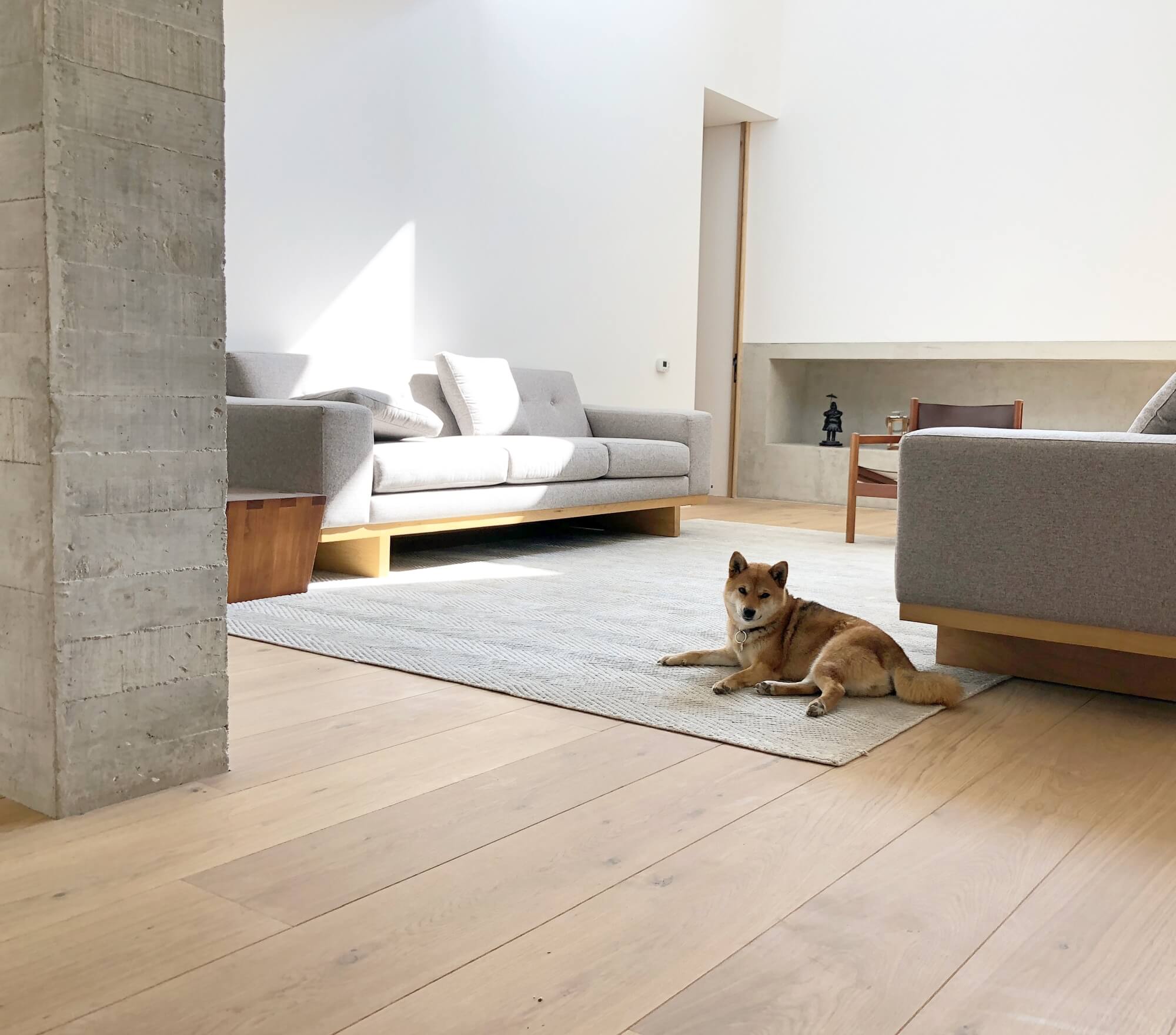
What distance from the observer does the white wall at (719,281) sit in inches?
314

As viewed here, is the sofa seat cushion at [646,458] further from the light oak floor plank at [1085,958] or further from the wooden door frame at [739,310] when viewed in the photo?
the light oak floor plank at [1085,958]

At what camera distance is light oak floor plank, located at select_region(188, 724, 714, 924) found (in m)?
1.45

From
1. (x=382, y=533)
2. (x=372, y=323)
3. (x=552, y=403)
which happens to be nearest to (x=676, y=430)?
(x=552, y=403)

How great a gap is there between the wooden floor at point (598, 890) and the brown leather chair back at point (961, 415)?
3354 millimetres

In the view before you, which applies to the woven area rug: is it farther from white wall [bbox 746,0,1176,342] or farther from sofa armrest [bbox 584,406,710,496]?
white wall [bbox 746,0,1176,342]

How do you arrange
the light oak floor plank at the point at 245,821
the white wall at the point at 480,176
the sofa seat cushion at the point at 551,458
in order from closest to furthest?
the light oak floor plank at the point at 245,821 → the sofa seat cushion at the point at 551,458 → the white wall at the point at 480,176

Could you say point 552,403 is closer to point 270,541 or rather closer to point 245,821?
point 270,541

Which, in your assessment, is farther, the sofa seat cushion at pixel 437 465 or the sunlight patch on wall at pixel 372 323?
the sunlight patch on wall at pixel 372 323

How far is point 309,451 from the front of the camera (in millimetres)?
3582

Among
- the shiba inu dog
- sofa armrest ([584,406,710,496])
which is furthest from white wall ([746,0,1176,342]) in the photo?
the shiba inu dog

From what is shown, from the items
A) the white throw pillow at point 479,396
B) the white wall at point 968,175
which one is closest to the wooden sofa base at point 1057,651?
the white throw pillow at point 479,396

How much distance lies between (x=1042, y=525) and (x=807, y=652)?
57 centimetres

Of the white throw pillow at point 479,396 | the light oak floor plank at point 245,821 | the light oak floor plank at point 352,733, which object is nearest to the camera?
the light oak floor plank at point 245,821

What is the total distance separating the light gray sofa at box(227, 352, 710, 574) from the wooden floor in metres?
1.56
